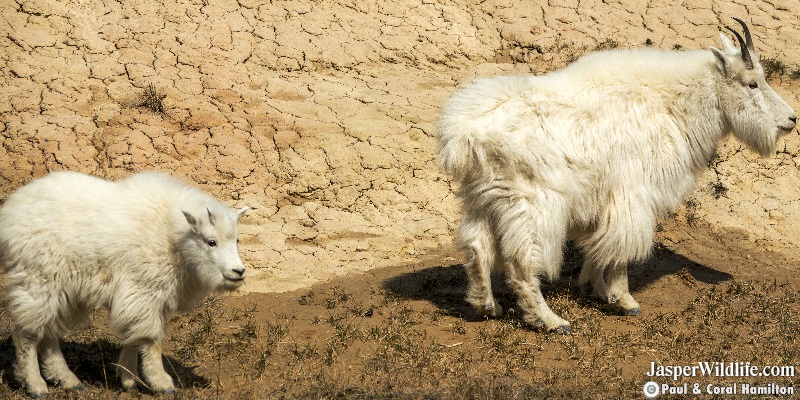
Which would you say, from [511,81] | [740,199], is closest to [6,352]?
[511,81]

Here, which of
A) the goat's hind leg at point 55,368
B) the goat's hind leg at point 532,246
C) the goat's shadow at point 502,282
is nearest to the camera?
the goat's hind leg at point 55,368

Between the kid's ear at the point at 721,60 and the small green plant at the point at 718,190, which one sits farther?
the small green plant at the point at 718,190

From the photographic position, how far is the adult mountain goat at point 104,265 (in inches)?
225

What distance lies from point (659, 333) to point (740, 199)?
3.48 m

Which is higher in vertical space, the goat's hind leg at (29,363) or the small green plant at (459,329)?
the goat's hind leg at (29,363)

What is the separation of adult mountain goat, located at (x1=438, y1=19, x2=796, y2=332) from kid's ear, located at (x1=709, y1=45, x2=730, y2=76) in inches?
0.5

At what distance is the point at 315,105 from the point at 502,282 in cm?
336

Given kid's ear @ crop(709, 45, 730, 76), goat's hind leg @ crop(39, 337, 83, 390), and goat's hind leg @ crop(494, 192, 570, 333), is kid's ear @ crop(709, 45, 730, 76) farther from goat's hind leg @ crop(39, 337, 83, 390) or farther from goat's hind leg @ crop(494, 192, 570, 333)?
goat's hind leg @ crop(39, 337, 83, 390)

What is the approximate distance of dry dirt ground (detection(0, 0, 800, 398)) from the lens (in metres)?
6.66

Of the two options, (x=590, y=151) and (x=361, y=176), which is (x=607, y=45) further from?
(x=590, y=151)

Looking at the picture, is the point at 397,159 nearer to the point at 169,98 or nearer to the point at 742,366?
the point at 169,98

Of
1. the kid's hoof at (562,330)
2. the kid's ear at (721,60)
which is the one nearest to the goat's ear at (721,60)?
the kid's ear at (721,60)

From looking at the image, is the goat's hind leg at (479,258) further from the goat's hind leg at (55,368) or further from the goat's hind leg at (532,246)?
the goat's hind leg at (55,368)

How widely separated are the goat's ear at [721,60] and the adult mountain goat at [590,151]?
0.04ft
